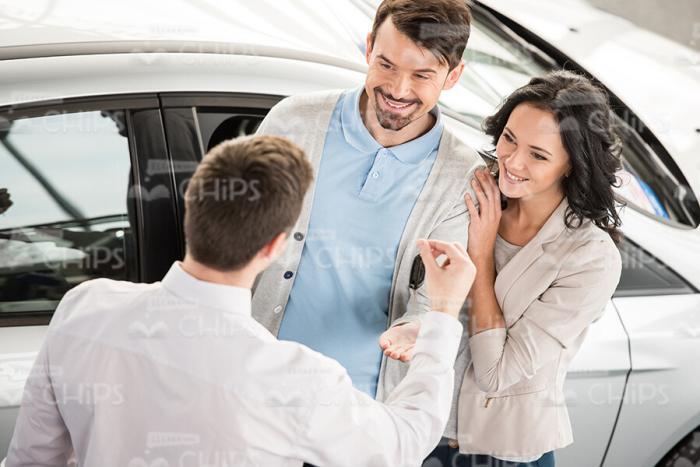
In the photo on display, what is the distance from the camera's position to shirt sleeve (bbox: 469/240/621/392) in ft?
5.58

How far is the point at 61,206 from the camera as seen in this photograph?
1.83m

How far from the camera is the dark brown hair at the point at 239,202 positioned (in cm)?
125

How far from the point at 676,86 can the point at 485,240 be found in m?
1.93

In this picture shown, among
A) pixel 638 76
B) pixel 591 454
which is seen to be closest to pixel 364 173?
pixel 591 454

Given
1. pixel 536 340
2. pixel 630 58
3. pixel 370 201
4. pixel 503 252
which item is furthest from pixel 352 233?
pixel 630 58

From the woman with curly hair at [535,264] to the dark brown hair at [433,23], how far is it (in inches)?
7.4

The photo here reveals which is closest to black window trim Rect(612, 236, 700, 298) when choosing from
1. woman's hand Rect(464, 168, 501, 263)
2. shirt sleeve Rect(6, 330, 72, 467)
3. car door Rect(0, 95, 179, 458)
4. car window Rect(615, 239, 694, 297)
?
car window Rect(615, 239, 694, 297)

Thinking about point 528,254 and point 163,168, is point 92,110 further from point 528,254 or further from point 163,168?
point 528,254

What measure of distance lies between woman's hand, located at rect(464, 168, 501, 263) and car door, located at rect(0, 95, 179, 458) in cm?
69

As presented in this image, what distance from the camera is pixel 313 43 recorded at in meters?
2.17

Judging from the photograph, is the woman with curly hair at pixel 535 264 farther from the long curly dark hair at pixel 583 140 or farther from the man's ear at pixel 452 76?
the man's ear at pixel 452 76

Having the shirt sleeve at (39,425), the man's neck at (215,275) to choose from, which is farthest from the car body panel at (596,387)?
the shirt sleeve at (39,425)

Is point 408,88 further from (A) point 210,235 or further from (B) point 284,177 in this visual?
(A) point 210,235

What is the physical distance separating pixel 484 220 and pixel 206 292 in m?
0.77
